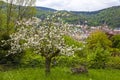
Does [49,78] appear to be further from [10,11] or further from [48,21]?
[10,11]

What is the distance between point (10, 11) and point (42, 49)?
1708 cm

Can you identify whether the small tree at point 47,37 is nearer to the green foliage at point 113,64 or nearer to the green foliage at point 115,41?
the green foliage at point 113,64

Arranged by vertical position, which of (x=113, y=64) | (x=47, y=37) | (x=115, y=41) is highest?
(x=47, y=37)

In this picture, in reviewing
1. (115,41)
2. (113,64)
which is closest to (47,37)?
(113,64)

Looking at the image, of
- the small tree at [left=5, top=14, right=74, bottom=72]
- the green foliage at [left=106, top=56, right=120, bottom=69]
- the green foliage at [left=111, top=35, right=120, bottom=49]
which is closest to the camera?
the small tree at [left=5, top=14, right=74, bottom=72]

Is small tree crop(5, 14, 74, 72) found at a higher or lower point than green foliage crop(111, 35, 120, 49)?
higher

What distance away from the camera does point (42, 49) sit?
72.4 feet

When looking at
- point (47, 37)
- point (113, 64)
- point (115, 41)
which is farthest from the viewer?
point (115, 41)

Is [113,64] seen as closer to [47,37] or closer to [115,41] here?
[47,37]

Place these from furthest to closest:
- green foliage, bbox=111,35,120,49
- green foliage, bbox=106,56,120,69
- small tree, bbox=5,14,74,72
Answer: green foliage, bbox=111,35,120,49 < green foliage, bbox=106,56,120,69 < small tree, bbox=5,14,74,72

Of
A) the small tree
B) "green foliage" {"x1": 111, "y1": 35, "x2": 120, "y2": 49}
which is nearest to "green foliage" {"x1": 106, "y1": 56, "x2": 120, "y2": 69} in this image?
the small tree

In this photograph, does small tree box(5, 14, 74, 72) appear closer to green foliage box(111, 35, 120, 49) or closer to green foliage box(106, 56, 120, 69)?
green foliage box(106, 56, 120, 69)

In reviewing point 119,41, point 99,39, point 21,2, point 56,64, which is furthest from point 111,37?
point 56,64

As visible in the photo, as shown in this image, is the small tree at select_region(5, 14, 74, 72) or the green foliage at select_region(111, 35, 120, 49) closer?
the small tree at select_region(5, 14, 74, 72)
